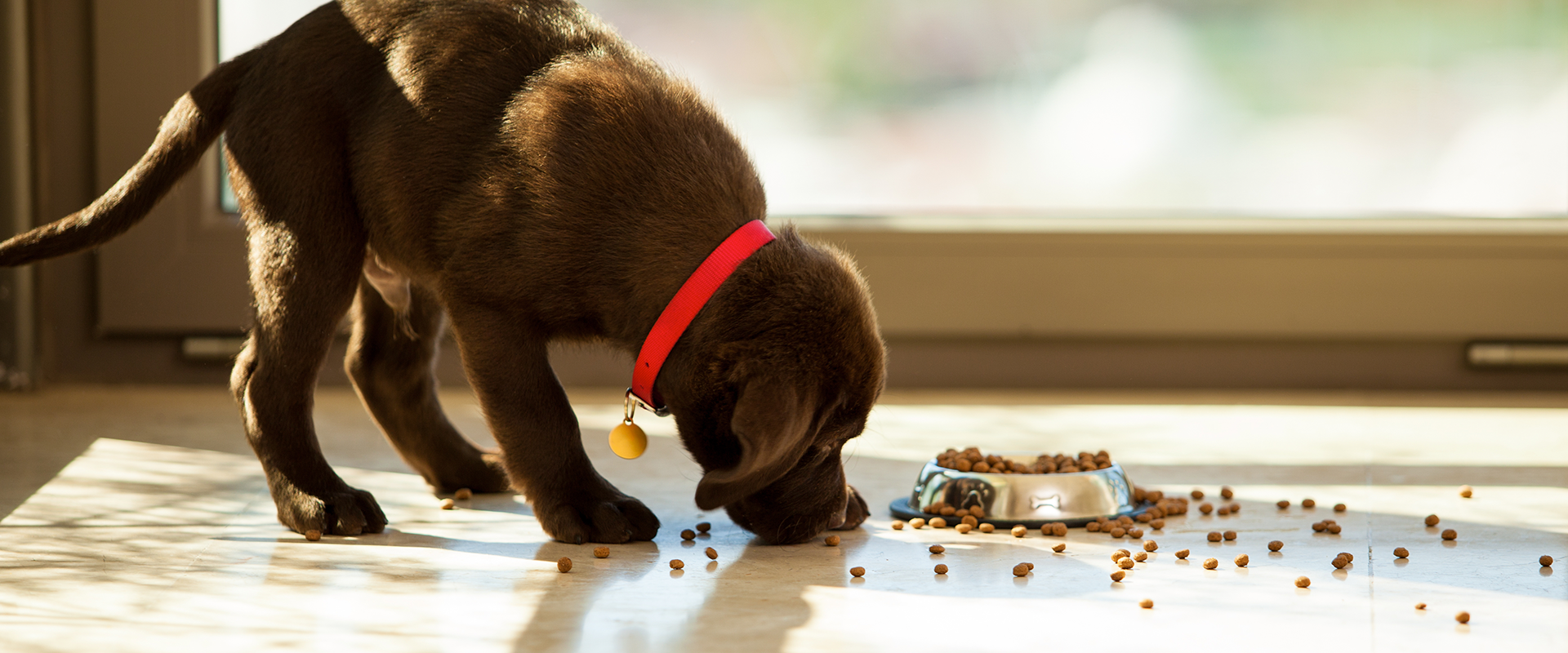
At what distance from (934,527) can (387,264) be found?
1.19m

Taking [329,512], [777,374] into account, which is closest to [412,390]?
[329,512]

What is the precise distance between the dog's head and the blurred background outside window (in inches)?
106

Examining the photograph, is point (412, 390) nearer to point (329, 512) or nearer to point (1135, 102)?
point (329, 512)

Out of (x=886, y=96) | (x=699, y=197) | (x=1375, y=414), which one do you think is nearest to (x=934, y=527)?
(x=699, y=197)

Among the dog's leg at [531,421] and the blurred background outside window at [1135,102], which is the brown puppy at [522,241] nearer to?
the dog's leg at [531,421]

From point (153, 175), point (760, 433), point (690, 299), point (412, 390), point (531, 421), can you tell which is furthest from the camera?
point (412, 390)

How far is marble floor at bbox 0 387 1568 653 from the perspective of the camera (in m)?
2.05

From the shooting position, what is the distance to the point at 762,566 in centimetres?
251

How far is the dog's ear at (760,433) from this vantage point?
232 cm

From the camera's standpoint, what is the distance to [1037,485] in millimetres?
2908

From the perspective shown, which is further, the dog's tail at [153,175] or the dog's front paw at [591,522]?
the dog's tail at [153,175]

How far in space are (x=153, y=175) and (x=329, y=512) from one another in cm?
77

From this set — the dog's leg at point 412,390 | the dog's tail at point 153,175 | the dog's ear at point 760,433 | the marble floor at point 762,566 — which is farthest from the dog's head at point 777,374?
the dog's tail at point 153,175

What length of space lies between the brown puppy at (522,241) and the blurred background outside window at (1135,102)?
7.80 feet
